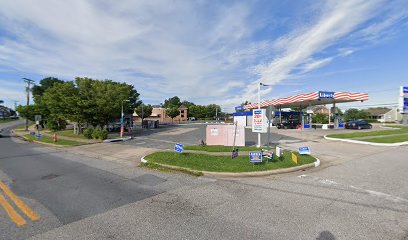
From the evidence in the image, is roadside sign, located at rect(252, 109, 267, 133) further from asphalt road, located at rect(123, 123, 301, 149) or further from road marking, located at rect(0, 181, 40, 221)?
road marking, located at rect(0, 181, 40, 221)

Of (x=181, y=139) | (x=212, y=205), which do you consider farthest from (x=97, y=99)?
(x=212, y=205)

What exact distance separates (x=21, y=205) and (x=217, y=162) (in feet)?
22.6

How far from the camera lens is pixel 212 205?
5.22 m

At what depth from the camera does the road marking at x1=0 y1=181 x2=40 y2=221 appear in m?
4.63

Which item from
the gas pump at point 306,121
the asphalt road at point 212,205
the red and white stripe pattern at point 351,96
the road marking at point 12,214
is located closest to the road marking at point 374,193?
the asphalt road at point 212,205

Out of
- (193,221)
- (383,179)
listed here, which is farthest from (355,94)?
(193,221)

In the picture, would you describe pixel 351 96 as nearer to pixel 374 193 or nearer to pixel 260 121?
pixel 260 121

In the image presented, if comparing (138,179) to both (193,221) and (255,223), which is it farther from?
(255,223)

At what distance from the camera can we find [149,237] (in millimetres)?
3764

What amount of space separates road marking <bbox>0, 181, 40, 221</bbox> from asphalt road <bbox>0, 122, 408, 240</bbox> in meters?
0.12

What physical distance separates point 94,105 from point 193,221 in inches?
985

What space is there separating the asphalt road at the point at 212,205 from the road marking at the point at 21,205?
12cm

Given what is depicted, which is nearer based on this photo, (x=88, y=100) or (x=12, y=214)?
(x=12, y=214)

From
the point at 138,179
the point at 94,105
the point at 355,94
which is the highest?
the point at 355,94
